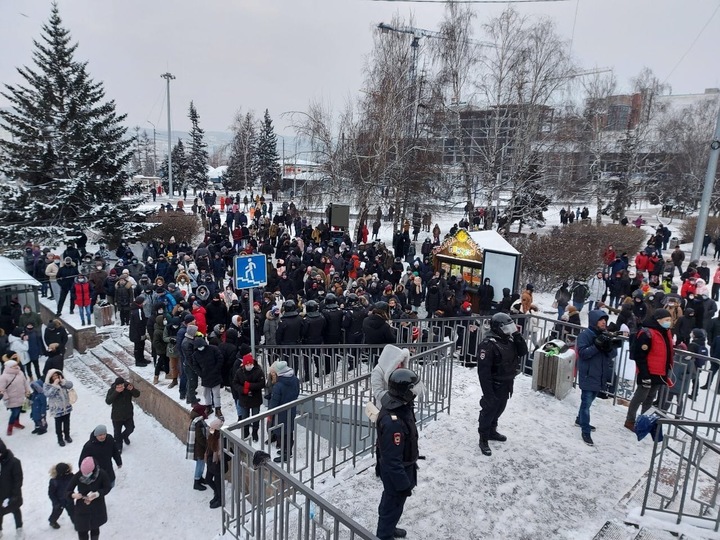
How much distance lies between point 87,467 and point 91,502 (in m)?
0.57

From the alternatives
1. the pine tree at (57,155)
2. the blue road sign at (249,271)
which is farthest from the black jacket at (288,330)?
the pine tree at (57,155)

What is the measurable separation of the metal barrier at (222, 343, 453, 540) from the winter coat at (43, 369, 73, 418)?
5373 mm

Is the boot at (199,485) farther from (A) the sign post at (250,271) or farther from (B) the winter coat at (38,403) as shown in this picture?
(B) the winter coat at (38,403)

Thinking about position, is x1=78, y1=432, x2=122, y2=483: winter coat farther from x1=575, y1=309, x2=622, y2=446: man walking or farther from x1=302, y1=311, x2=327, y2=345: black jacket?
x1=575, y1=309, x2=622, y2=446: man walking

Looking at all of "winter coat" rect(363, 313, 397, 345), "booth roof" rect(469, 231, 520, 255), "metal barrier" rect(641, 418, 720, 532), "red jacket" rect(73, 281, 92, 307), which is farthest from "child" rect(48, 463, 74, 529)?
"booth roof" rect(469, 231, 520, 255)

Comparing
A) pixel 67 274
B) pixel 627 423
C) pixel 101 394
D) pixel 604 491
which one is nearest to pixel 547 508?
pixel 604 491

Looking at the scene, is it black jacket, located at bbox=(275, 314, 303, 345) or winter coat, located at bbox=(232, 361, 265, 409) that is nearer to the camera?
winter coat, located at bbox=(232, 361, 265, 409)

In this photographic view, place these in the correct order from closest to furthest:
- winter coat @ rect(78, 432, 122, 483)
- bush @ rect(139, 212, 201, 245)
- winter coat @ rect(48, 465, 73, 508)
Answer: winter coat @ rect(48, 465, 73, 508) → winter coat @ rect(78, 432, 122, 483) → bush @ rect(139, 212, 201, 245)

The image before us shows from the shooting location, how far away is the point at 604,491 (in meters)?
5.36

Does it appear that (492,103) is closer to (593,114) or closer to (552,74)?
(552,74)

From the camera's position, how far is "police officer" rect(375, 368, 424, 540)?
3.98m

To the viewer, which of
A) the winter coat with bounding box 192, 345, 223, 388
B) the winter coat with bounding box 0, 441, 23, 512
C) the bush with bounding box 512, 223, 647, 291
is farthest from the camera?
the bush with bounding box 512, 223, 647, 291

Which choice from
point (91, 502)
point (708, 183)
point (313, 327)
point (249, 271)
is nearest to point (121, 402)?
point (91, 502)

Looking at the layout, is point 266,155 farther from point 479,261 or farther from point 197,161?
point 479,261
